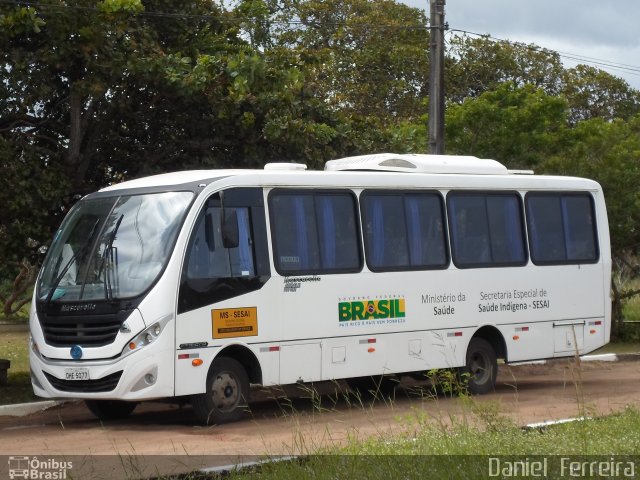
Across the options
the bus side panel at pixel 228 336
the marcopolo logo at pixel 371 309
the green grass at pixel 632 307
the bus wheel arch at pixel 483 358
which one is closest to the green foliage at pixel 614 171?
the green grass at pixel 632 307

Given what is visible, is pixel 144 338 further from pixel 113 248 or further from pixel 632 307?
pixel 632 307

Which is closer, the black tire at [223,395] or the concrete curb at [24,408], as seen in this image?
the black tire at [223,395]

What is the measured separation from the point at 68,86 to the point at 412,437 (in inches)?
346

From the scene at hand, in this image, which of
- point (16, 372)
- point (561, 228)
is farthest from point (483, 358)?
point (16, 372)

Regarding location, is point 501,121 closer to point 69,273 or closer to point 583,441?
point 69,273

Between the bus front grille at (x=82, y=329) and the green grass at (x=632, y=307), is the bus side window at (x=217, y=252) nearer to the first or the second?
the bus front grille at (x=82, y=329)

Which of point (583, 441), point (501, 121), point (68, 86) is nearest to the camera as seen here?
point (583, 441)

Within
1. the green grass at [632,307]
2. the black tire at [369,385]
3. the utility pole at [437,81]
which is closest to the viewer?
the black tire at [369,385]

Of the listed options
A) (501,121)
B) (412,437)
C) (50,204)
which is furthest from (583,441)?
(501,121)

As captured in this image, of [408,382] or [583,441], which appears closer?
[583,441]

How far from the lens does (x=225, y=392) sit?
45.9 feet

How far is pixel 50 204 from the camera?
16.2 meters

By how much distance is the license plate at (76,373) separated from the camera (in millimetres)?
13375

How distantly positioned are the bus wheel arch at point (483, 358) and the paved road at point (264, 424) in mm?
355
